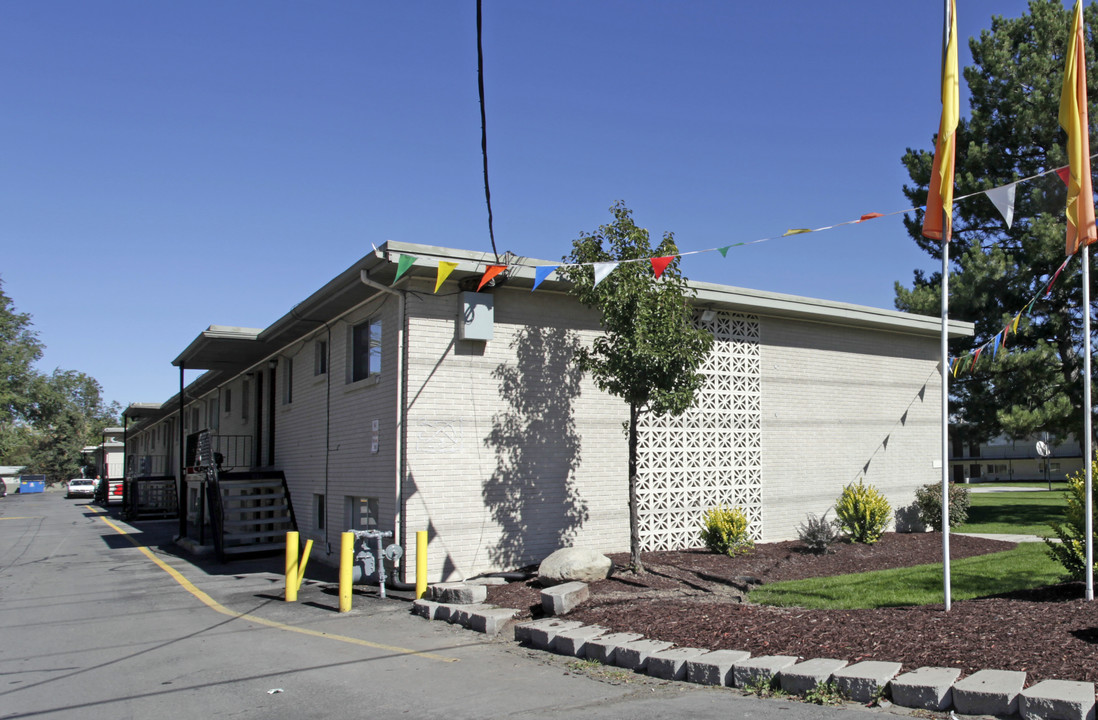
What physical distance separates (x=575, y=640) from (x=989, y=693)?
354cm

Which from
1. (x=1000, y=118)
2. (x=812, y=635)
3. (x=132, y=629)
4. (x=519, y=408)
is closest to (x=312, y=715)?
(x=812, y=635)

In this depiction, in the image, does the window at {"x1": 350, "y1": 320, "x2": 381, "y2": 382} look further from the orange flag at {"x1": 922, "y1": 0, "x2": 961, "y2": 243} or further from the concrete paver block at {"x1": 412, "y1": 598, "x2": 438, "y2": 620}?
the orange flag at {"x1": 922, "y1": 0, "x2": 961, "y2": 243}

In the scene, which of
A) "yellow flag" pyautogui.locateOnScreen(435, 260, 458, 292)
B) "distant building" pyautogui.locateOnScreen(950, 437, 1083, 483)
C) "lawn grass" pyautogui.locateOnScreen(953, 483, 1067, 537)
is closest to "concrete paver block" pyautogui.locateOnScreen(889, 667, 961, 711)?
"yellow flag" pyautogui.locateOnScreen(435, 260, 458, 292)

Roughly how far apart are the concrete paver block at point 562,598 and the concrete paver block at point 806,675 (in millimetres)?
3317

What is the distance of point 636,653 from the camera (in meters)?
6.94

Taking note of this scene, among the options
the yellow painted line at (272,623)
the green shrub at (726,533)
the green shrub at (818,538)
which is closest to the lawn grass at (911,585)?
the green shrub at (818,538)

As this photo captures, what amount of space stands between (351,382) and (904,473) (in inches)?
474

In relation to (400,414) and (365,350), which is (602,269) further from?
(365,350)

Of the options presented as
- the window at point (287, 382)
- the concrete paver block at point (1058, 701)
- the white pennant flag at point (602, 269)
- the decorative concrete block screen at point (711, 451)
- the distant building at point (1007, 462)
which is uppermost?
the white pennant flag at point (602, 269)

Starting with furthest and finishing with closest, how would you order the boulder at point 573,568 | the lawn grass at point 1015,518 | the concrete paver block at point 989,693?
1. the lawn grass at point 1015,518
2. the boulder at point 573,568
3. the concrete paver block at point 989,693

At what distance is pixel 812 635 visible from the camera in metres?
6.86

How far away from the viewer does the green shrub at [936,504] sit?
A: 16703 millimetres

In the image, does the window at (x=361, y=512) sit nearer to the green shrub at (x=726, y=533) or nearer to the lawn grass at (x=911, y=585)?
the green shrub at (x=726, y=533)

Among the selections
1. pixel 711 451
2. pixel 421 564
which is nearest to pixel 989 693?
pixel 421 564
